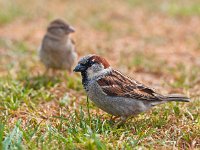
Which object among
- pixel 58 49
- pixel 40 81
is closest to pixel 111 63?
pixel 58 49

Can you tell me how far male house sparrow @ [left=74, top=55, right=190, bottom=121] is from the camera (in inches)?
203

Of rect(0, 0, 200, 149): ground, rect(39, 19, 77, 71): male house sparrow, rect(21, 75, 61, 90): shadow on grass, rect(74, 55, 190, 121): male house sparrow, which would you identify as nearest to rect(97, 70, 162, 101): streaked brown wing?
rect(74, 55, 190, 121): male house sparrow

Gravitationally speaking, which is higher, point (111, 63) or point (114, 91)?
point (111, 63)

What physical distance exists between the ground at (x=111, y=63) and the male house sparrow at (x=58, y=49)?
21 cm

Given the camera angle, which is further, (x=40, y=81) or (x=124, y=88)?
(x=40, y=81)

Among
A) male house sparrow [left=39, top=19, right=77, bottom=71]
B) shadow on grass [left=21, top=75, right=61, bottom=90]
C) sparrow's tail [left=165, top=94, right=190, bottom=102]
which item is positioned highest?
male house sparrow [left=39, top=19, right=77, bottom=71]

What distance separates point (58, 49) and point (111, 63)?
4.45 ft

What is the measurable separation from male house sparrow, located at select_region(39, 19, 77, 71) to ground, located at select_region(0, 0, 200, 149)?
21 centimetres

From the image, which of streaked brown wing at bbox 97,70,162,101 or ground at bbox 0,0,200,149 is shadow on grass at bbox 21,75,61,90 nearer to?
ground at bbox 0,0,200,149

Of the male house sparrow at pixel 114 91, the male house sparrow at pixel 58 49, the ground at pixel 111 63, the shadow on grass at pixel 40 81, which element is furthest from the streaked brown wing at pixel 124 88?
the male house sparrow at pixel 58 49

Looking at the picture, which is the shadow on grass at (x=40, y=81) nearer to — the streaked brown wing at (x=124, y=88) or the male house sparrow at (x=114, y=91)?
the male house sparrow at (x=114, y=91)

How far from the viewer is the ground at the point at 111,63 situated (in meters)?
4.65

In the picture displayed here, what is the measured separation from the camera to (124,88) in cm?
526

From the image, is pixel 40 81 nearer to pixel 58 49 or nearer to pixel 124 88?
pixel 58 49
